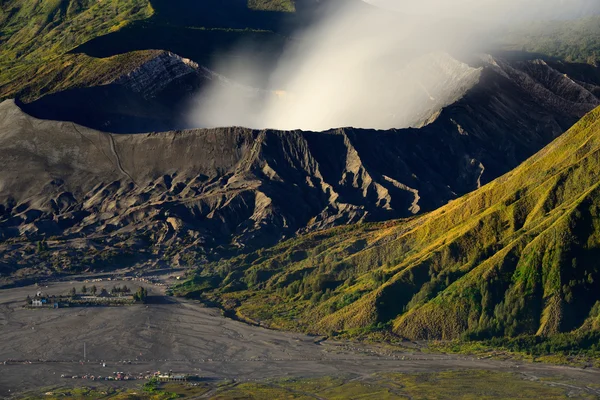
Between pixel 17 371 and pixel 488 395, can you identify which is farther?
pixel 17 371

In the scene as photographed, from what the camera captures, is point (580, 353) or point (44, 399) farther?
point (580, 353)

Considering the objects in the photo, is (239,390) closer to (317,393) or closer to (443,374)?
(317,393)

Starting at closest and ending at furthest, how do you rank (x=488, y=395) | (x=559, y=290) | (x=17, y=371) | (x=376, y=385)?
(x=488, y=395) < (x=376, y=385) < (x=17, y=371) < (x=559, y=290)

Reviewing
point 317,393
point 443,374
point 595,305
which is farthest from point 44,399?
point 595,305

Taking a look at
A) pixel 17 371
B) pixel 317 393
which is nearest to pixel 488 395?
pixel 317 393

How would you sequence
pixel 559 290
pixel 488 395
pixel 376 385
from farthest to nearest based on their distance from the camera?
pixel 559 290
pixel 376 385
pixel 488 395

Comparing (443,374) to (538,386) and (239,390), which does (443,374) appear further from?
(239,390)

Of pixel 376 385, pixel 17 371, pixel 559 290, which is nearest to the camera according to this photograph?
pixel 376 385

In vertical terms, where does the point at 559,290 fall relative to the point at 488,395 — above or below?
above
